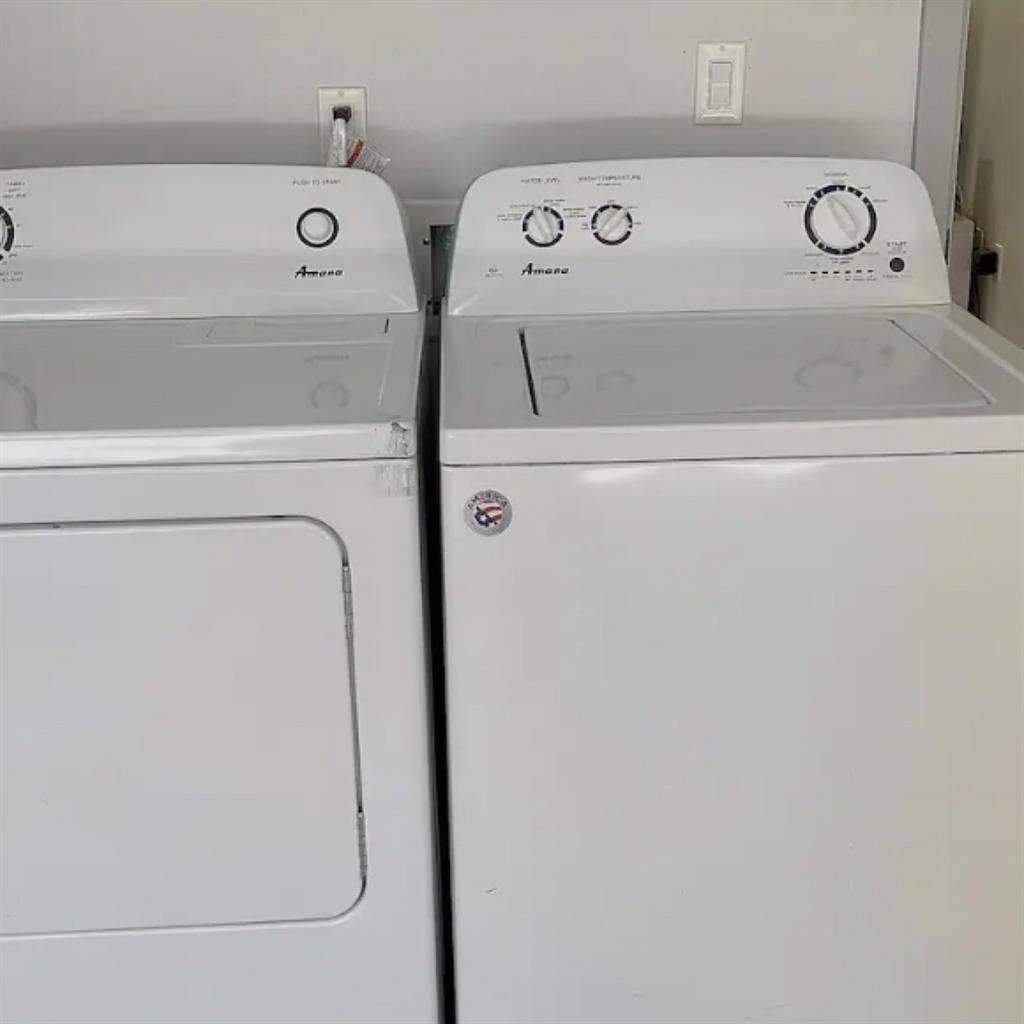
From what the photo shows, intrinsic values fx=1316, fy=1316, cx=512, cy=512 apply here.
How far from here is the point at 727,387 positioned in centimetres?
125

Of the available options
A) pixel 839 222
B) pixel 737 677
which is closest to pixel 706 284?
pixel 839 222

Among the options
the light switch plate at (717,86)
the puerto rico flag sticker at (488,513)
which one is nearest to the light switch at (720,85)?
the light switch plate at (717,86)

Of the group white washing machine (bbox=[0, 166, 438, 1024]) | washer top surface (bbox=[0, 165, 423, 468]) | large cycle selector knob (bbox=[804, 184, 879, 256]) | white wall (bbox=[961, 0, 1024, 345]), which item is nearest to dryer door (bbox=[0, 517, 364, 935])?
white washing machine (bbox=[0, 166, 438, 1024])

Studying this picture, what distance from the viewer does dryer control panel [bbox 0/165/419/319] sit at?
5.20ft

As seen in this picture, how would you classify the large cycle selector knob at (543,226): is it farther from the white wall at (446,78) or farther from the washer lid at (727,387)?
the white wall at (446,78)

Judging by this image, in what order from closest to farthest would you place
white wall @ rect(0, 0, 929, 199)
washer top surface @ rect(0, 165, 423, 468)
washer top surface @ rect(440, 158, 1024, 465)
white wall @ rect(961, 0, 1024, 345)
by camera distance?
washer top surface @ rect(440, 158, 1024, 465)
washer top surface @ rect(0, 165, 423, 468)
white wall @ rect(0, 0, 929, 199)
white wall @ rect(961, 0, 1024, 345)

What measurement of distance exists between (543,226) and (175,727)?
2.46 feet

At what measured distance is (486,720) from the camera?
47.5 inches

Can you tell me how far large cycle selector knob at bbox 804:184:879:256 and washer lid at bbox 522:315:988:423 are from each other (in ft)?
0.37

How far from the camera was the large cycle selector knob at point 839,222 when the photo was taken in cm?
159

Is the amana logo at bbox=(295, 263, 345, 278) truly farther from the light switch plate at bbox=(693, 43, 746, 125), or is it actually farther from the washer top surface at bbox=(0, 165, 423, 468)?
the light switch plate at bbox=(693, 43, 746, 125)

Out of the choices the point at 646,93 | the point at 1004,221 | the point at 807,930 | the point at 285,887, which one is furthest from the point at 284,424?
the point at 1004,221

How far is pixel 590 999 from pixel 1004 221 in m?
1.29

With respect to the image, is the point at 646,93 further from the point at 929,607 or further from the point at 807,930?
the point at 807,930
